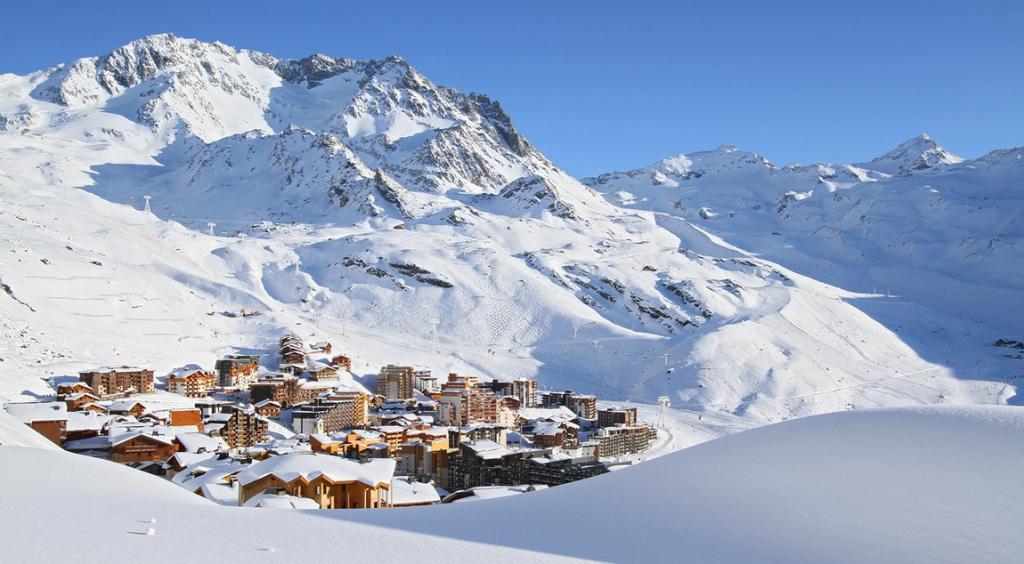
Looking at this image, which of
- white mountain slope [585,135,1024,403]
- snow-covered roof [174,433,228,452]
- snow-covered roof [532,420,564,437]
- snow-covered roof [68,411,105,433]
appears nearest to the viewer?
snow-covered roof [174,433,228,452]

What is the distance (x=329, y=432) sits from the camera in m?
46.4

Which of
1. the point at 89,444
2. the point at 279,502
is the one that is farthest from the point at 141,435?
the point at 279,502

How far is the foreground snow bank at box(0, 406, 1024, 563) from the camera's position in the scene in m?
8.75

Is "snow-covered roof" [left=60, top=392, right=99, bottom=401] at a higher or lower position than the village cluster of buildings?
higher

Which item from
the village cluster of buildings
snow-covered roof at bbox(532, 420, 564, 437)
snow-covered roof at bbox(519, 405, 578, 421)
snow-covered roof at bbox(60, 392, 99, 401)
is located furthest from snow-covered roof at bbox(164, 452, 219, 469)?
snow-covered roof at bbox(519, 405, 578, 421)

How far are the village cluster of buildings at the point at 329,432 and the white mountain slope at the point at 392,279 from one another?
406 cm

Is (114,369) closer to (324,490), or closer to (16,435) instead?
(16,435)

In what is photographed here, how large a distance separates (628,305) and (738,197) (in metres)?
107

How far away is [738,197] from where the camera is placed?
18325 centimetres

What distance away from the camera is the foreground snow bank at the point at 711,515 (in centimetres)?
875

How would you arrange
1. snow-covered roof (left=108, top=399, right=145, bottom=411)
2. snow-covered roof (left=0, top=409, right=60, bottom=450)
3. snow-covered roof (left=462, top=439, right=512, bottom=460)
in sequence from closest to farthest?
snow-covered roof (left=0, top=409, right=60, bottom=450), snow-covered roof (left=462, top=439, right=512, bottom=460), snow-covered roof (left=108, top=399, right=145, bottom=411)

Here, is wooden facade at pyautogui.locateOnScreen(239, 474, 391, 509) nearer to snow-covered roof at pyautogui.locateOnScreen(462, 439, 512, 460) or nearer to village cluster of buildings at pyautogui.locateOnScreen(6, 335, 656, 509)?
village cluster of buildings at pyautogui.locateOnScreen(6, 335, 656, 509)

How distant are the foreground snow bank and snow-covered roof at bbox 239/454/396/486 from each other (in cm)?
1074

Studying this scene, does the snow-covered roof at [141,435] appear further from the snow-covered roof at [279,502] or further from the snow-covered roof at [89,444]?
the snow-covered roof at [279,502]
